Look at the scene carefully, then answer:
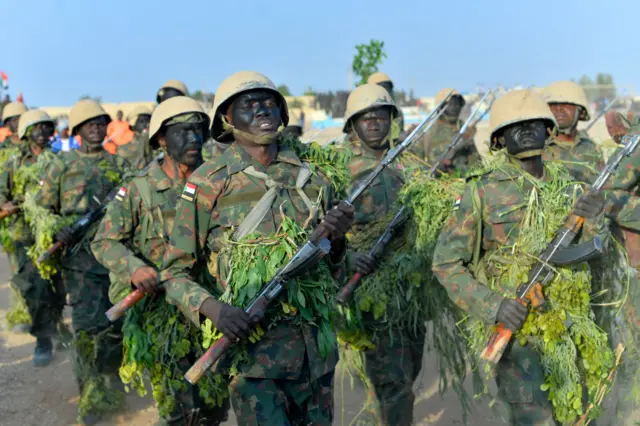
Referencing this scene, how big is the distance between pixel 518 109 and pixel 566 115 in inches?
115

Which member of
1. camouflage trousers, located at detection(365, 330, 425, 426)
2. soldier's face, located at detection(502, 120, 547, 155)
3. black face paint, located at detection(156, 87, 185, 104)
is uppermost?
black face paint, located at detection(156, 87, 185, 104)

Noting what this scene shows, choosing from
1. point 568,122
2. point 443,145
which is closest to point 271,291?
point 568,122

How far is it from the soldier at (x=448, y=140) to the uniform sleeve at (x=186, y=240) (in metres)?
6.32

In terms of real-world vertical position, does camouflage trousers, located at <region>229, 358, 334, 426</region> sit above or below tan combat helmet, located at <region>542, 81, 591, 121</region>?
below

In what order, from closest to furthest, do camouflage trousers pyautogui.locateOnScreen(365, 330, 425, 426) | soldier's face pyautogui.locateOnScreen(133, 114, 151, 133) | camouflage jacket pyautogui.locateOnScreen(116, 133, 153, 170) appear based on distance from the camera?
camouflage trousers pyautogui.locateOnScreen(365, 330, 425, 426), camouflage jacket pyautogui.locateOnScreen(116, 133, 153, 170), soldier's face pyautogui.locateOnScreen(133, 114, 151, 133)

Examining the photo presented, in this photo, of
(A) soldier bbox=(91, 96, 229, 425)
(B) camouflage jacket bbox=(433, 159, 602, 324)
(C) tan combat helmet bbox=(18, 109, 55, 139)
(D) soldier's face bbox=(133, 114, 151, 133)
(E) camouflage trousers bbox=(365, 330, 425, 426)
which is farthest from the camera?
(D) soldier's face bbox=(133, 114, 151, 133)

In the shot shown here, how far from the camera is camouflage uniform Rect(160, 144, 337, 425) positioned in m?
3.85

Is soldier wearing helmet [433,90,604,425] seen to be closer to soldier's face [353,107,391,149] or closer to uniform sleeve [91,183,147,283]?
soldier's face [353,107,391,149]

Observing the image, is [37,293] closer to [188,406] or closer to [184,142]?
[188,406]

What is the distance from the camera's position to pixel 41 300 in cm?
847

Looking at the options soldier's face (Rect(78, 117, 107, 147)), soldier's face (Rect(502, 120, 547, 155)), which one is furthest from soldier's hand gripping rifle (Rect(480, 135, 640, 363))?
soldier's face (Rect(78, 117, 107, 147))

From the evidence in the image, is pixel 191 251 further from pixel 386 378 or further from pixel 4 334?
pixel 4 334

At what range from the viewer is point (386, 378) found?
19.0 ft

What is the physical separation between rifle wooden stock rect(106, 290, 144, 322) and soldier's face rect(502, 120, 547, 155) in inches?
98.8
